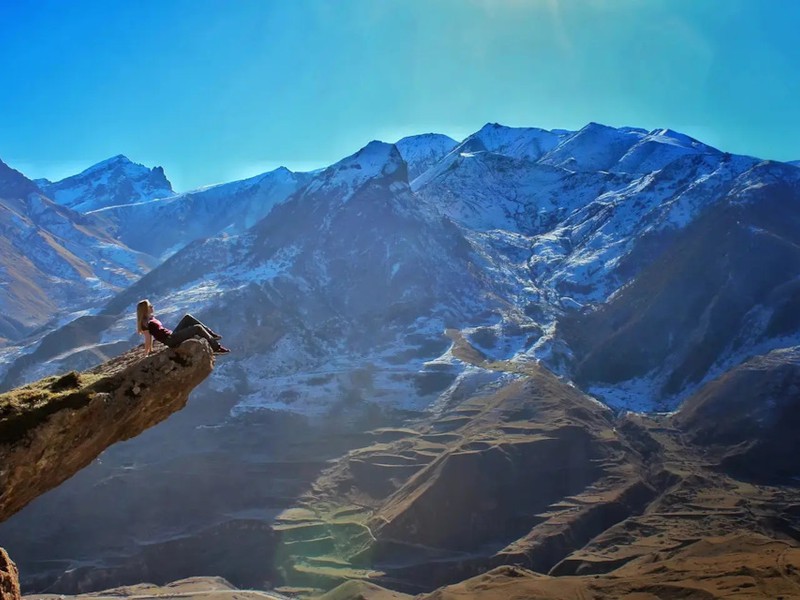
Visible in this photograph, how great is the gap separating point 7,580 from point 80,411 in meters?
5.28

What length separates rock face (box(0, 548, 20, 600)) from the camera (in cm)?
1969

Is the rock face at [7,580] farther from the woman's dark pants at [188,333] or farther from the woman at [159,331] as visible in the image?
the woman's dark pants at [188,333]

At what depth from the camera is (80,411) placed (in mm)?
19109

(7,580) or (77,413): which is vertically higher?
(77,413)

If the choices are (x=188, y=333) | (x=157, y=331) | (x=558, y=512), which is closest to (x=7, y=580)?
(x=157, y=331)

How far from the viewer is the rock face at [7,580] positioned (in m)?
19.7

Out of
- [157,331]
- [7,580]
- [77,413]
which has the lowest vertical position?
[7,580]

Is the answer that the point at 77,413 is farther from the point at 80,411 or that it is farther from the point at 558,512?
the point at 558,512

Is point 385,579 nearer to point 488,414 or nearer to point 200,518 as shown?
point 200,518

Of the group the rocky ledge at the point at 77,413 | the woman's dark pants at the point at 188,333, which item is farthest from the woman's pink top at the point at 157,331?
the rocky ledge at the point at 77,413

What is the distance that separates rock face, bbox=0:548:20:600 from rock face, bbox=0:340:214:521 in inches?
77.8

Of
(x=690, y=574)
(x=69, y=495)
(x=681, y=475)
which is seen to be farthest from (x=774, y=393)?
(x=69, y=495)

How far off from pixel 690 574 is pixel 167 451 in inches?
5407

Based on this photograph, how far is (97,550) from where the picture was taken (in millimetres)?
153125
